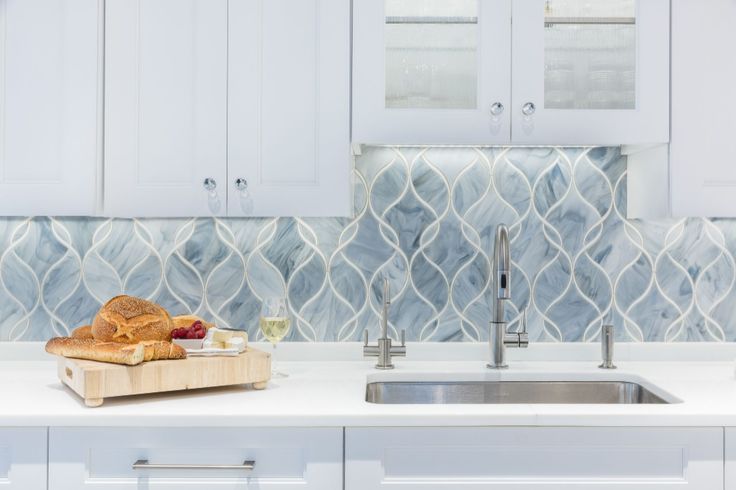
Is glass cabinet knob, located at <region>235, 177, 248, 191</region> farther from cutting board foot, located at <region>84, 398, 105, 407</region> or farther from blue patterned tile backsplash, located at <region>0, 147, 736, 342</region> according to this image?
cutting board foot, located at <region>84, 398, 105, 407</region>

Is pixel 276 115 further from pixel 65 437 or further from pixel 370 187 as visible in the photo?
pixel 65 437

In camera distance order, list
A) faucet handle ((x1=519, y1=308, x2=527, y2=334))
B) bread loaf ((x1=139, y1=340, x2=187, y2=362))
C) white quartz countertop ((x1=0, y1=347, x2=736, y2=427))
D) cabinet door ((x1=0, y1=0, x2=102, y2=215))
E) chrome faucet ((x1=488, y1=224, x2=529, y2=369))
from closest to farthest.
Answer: white quartz countertop ((x1=0, y1=347, x2=736, y2=427)) → bread loaf ((x1=139, y1=340, x2=187, y2=362)) → cabinet door ((x1=0, y1=0, x2=102, y2=215)) → chrome faucet ((x1=488, y1=224, x2=529, y2=369)) → faucet handle ((x1=519, y1=308, x2=527, y2=334))

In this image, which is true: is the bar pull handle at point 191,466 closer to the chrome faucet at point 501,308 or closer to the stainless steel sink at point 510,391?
the stainless steel sink at point 510,391

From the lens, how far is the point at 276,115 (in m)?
1.93

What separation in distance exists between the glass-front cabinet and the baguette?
823 millimetres

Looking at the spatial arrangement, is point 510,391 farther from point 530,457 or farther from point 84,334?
point 84,334

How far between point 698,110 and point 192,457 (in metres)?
1.63

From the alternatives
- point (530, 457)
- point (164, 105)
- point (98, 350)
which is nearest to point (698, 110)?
point (530, 457)

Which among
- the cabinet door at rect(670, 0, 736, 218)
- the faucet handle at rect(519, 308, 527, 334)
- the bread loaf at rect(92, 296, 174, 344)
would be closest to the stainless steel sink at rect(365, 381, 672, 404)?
the faucet handle at rect(519, 308, 527, 334)

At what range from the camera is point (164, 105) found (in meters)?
1.92

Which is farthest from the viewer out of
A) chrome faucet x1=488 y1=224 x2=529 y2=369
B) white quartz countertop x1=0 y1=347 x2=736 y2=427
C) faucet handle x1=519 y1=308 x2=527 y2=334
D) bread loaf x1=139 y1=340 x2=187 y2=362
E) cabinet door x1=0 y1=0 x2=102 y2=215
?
faucet handle x1=519 y1=308 x2=527 y2=334

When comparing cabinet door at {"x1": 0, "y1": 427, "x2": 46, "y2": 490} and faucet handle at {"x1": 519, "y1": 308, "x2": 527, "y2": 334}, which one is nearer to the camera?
cabinet door at {"x1": 0, "y1": 427, "x2": 46, "y2": 490}

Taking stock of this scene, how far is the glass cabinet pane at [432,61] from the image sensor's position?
1.94 m

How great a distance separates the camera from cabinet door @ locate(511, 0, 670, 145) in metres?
1.93
